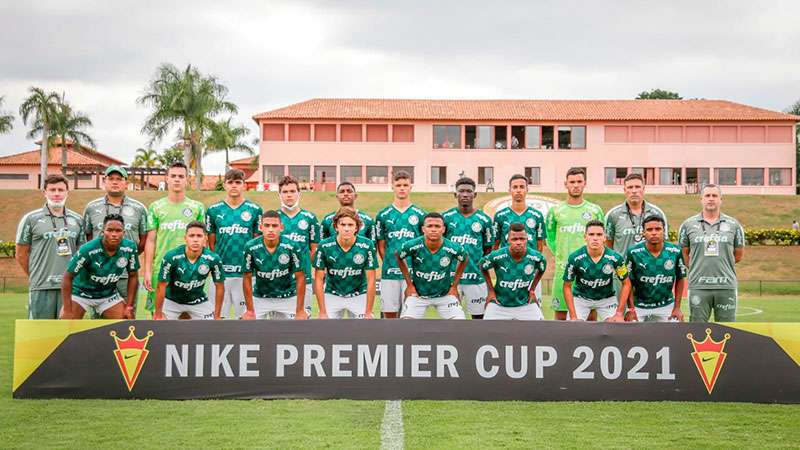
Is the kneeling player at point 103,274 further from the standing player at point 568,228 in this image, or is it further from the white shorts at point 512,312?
the standing player at point 568,228

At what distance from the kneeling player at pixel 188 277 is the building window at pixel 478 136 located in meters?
42.6

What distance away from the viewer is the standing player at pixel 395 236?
874cm

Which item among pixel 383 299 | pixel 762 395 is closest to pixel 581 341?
pixel 762 395

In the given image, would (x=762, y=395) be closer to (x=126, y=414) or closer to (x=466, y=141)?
(x=126, y=414)

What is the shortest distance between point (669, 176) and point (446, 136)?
14.9 metres

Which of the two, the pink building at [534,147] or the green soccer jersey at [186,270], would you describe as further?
the pink building at [534,147]

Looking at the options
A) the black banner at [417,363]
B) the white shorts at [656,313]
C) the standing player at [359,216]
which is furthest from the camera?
the standing player at [359,216]

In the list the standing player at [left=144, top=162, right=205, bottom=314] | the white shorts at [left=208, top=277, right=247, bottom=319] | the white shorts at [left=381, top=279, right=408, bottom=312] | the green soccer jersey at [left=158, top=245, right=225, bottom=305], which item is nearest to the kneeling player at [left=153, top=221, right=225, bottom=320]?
the green soccer jersey at [left=158, top=245, right=225, bottom=305]

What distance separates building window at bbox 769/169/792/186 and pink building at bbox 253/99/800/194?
59mm

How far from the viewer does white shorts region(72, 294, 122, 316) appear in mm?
7555

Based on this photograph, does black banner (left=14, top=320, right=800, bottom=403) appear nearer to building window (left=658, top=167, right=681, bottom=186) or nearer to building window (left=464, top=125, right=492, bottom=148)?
building window (left=464, top=125, right=492, bottom=148)

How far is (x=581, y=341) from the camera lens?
645cm

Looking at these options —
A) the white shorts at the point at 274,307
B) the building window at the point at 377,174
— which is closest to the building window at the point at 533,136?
the building window at the point at 377,174

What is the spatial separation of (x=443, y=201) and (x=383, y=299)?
3045 cm
